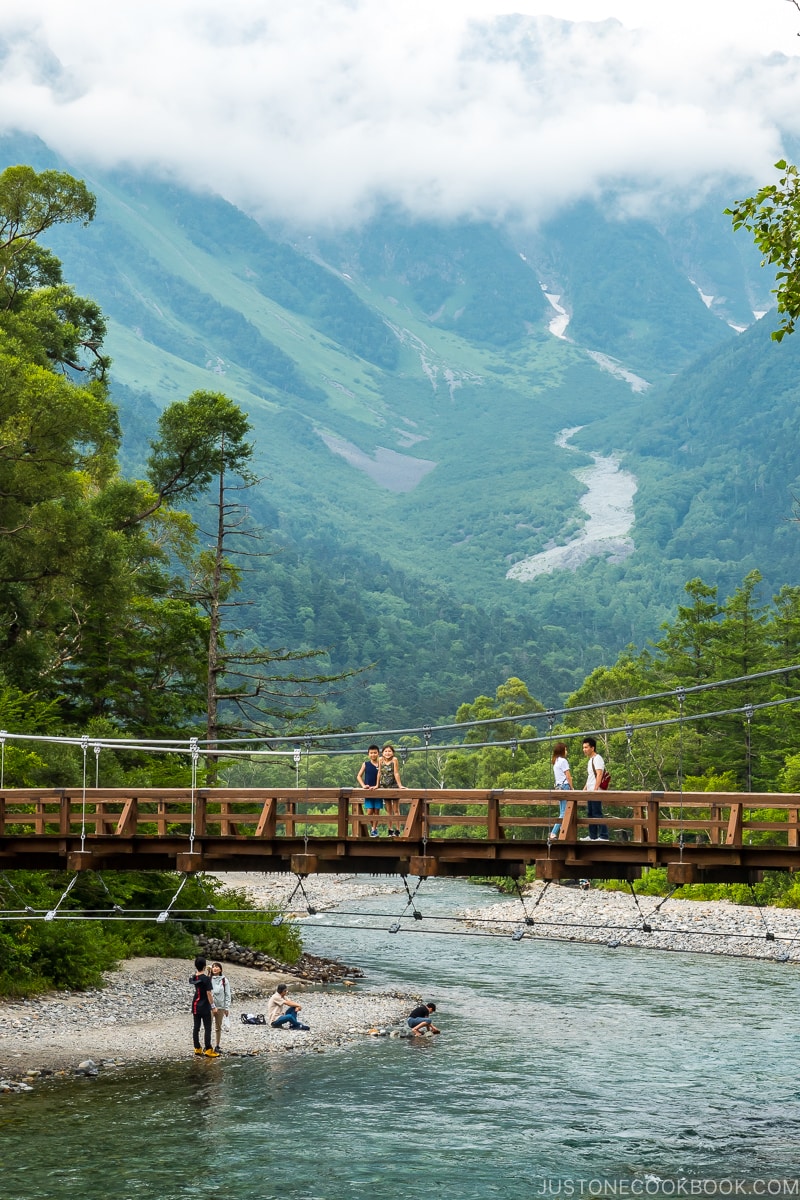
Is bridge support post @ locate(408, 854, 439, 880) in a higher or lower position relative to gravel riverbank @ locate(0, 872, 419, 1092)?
higher

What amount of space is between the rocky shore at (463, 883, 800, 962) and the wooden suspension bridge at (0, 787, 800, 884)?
63.1 ft

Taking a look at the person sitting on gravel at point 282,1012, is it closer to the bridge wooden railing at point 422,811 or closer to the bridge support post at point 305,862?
the bridge wooden railing at point 422,811

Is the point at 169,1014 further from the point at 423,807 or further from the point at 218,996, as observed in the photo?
the point at 423,807

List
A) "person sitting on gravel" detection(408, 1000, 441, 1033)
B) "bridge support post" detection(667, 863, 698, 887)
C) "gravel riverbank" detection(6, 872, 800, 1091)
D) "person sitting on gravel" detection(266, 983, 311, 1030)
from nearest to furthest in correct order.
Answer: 1. "bridge support post" detection(667, 863, 698, 887)
2. "gravel riverbank" detection(6, 872, 800, 1091)
3. "person sitting on gravel" detection(408, 1000, 441, 1033)
4. "person sitting on gravel" detection(266, 983, 311, 1030)

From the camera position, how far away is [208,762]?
127ft

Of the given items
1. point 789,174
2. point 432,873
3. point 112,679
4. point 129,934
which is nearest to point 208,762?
point 112,679

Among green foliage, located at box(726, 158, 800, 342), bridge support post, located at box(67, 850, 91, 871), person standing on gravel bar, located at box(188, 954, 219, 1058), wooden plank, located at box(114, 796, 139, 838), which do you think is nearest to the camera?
green foliage, located at box(726, 158, 800, 342)

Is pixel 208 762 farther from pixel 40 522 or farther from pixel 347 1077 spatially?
pixel 347 1077

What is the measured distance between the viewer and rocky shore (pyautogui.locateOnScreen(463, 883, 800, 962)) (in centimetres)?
4150

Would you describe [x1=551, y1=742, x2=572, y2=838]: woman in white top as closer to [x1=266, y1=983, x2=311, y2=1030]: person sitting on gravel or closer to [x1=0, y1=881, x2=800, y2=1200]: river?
[x1=0, y1=881, x2=800, y2=1200]: river

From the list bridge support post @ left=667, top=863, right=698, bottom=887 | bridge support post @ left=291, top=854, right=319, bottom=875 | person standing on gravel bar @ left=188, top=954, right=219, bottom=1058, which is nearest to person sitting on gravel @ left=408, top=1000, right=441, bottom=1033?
person standing on gravel bar @ left=188, top=954, right=219, bottom=1058

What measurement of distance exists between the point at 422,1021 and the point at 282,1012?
290cm

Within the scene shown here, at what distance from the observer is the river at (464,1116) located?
56.2ft

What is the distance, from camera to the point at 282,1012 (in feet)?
88.7
